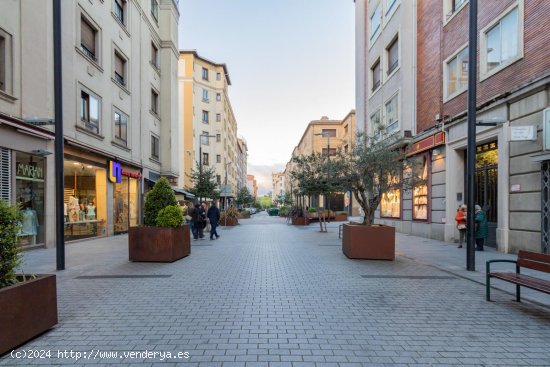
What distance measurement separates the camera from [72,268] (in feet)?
27.5

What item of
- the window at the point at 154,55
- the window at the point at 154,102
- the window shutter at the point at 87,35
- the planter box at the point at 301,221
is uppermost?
the window at the point at 154,55

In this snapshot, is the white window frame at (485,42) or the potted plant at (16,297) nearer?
the potted plant at (16,297)

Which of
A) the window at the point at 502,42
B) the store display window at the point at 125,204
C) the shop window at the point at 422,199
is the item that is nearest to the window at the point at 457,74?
the window at the point at 502,42

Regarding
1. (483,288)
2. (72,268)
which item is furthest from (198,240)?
(483,288)

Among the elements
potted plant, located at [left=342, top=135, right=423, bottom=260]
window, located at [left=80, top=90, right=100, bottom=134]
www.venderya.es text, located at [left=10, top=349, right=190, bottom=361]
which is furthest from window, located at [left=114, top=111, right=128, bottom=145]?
www.venderya.es text, located at [left=10, top=349, right=190, bottom=361]

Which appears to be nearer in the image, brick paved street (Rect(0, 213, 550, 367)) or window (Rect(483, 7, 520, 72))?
brick paved street (Rect(0, 213, 550, 367))

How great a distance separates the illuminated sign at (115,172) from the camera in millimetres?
17078

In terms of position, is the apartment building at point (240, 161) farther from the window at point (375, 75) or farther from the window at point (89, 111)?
the window at point (89, 111)

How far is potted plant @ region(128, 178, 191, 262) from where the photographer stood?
30.6ft

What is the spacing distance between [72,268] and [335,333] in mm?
6904

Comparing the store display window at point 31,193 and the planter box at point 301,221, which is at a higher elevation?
the store display window at point 31,193

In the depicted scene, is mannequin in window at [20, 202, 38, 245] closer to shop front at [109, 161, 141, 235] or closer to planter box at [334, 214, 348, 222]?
shop front at [109, 161, 141, 235]

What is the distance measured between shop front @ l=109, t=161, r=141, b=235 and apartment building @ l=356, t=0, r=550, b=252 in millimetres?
14573

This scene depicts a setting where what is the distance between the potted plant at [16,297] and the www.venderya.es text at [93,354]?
21 centimetres
